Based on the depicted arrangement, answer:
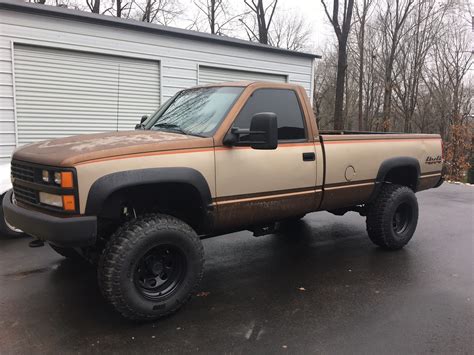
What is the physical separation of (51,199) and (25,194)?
50cm

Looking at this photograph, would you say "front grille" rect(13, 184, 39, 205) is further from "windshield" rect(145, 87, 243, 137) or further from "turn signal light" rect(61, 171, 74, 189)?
"windshield" rect(145, 87, 243, 137)

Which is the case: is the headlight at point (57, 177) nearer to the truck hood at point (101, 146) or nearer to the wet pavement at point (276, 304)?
the truck hood at point (101, 146)

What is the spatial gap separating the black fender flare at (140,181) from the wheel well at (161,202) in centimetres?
7

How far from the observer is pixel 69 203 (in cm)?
332

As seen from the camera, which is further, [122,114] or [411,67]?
[411,67]

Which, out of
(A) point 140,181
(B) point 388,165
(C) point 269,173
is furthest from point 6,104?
(B) point 388,165

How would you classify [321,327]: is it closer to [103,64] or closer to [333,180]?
[333,180]

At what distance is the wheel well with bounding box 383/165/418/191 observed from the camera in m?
5.92

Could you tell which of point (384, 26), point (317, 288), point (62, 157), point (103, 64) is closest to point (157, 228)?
point (62, 157)

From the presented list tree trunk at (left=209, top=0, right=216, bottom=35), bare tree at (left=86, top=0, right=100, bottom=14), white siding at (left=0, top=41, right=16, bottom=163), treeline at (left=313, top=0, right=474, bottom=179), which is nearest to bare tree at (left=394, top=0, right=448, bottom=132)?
treeline at (left=313, top=0, right=474, bottom=179)

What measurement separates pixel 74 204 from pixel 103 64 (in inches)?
274

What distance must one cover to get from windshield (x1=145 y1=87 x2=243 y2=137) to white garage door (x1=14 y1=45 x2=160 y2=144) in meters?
3.59

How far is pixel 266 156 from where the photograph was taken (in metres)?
4.31

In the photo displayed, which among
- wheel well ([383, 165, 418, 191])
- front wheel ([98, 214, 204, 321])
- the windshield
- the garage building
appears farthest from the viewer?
the garage building
